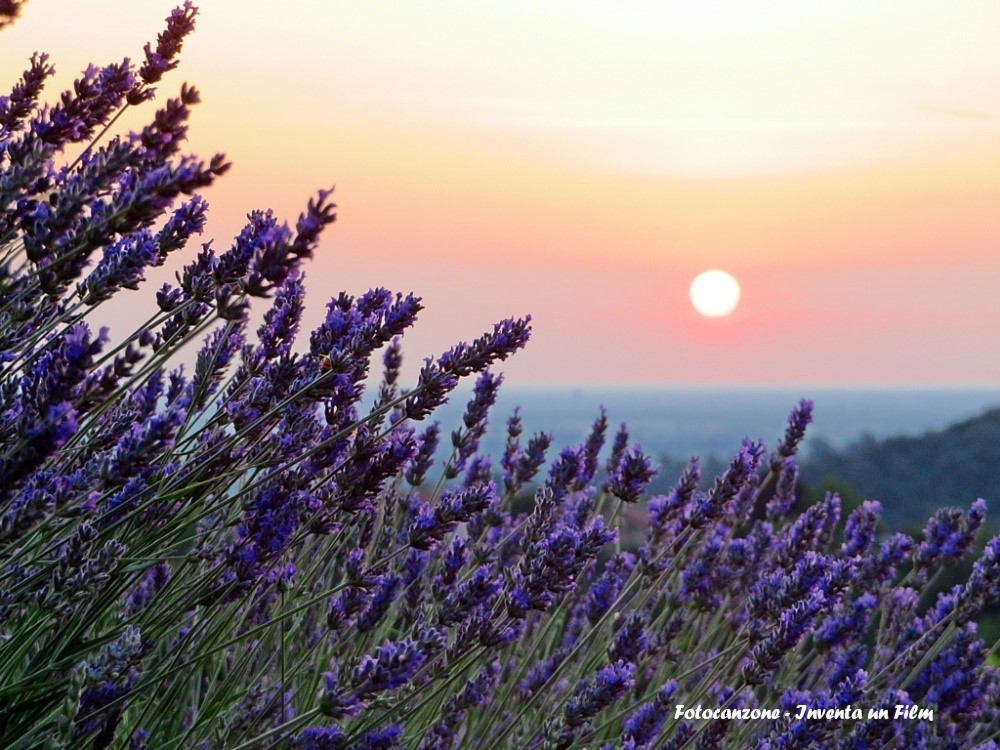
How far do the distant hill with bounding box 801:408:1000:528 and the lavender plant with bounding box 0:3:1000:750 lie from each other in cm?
1931

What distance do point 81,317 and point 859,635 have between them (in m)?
2.39

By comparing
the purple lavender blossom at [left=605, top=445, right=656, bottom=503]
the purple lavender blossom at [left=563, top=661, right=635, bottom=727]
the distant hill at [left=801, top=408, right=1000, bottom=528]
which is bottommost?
the distant hill at [left=801, top=408, right=1000, bottom=528]

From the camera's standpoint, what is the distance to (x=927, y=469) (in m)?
23.8

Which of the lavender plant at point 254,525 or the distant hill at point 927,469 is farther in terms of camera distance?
the distant hill at point 927,469

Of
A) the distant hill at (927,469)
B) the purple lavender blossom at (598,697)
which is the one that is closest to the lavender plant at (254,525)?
the purple lavender blossom at (598,697)

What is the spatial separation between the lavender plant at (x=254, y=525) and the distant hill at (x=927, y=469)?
19308mm

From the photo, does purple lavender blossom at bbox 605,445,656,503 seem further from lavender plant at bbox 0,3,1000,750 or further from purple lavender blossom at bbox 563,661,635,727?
purple lavender blossom at bbox 563,661,635,727

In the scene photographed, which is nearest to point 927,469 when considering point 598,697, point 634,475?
point 634,475

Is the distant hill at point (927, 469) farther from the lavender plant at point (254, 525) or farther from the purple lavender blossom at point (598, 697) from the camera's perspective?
the purple lavender blossom at point (598, 697)

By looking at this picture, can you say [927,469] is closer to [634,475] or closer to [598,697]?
[634,475]

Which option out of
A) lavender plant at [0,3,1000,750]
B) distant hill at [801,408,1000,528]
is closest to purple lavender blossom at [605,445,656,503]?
lavender plant at [0,3,1000,750]

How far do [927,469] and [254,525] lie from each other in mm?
23241

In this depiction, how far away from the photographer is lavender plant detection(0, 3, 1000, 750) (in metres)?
1.79

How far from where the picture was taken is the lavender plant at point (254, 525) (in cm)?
179
